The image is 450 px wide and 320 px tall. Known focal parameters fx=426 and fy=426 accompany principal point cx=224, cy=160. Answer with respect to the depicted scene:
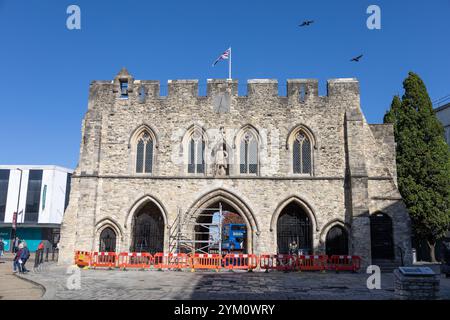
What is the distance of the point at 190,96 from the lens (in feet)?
66.6

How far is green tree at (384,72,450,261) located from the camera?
25547 millimetres

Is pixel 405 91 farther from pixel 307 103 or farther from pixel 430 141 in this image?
pixel 307 103

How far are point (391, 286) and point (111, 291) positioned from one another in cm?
805

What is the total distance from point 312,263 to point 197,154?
279 inches

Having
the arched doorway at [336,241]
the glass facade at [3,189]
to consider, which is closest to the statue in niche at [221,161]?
the arched doorway at [336,241]

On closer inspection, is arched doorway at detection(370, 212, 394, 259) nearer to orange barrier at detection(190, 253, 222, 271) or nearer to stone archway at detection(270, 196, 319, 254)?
stone archway at detection(270, 196, 319, 254)

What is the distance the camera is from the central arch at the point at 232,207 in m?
19.0

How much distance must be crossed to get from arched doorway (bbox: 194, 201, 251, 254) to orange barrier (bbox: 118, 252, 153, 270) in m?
2.18

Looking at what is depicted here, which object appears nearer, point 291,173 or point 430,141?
point 291,173

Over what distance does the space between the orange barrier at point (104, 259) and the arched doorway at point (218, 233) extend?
3.62 meters

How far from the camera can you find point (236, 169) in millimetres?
19656

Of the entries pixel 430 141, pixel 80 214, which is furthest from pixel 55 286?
pixel 430 141

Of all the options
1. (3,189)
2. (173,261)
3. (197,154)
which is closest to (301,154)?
(197,154)

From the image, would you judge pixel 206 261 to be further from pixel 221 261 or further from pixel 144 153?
pixel 144 153
